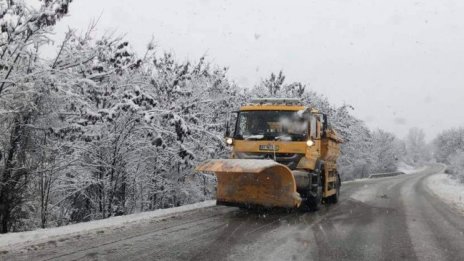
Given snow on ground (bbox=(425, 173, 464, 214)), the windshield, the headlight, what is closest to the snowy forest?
the windshield

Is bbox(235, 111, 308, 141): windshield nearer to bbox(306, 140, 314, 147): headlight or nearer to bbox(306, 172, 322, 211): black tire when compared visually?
bbox(306, 140, 314, 147): headlight

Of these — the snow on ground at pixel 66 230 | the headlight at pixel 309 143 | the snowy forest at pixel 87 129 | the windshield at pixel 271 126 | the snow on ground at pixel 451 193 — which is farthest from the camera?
the snow on ground at pixel 451 193

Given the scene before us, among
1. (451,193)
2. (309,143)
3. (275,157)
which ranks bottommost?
(451,193)

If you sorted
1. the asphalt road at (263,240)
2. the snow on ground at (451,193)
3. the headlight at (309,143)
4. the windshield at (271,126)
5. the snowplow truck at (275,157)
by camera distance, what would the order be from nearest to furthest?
the asphalt road at (263,240)
the snowplow truck at (275,157)
the headlight at (309,143)
the windshield at (271,126)
the snow on ground at (451,193)

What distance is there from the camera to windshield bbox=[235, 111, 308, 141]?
10492 millimetres

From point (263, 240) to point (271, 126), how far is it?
4.23m

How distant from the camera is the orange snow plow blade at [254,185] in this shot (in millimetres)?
9086

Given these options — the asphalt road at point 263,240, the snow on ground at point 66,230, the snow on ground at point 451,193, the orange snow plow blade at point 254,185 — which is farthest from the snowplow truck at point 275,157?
the snow on ground at point 451,193

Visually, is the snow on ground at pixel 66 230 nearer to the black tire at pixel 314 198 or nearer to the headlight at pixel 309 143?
the black tire at pixel 314 198

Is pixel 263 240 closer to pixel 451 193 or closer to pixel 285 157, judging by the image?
pixel 285 157

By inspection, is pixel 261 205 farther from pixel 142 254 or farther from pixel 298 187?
pixel 142 254

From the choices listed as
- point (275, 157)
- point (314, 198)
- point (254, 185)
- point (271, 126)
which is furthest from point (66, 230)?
point (314, 198)

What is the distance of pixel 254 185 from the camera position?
1002cm

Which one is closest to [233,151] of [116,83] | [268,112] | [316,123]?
[268,112]
